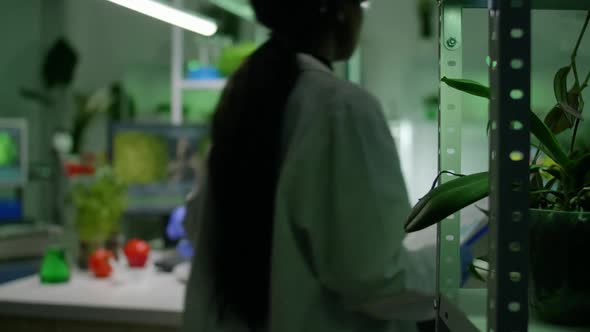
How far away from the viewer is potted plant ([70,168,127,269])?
6.82 feet

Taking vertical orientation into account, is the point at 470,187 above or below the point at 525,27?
below

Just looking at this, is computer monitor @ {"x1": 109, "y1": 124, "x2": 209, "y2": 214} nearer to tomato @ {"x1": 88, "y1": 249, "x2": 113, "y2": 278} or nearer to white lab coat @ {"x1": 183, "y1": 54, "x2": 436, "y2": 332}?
tomato @ {"x1": 88, "y1": 249, "x2": 113, "y2": 278}

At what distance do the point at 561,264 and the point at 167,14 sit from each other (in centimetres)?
117

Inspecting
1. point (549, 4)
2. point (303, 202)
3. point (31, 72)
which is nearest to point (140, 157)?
point (303, 202)

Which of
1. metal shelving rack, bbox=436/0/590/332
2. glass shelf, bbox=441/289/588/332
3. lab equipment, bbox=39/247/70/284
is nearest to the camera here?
metal shelving rack, bbox=436/0/590/332

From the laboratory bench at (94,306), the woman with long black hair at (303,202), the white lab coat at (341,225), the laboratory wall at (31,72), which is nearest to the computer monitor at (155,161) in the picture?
the laboratory bench at (94,306)

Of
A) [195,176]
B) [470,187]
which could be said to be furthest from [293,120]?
[195,176]

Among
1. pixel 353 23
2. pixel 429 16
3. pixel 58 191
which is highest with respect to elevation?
pixel 429 16

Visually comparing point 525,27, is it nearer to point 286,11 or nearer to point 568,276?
point 568,276

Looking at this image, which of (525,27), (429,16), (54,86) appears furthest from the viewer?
(54,86)

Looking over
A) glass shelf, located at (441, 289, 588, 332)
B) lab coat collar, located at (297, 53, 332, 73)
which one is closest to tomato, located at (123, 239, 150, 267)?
lab coat collar, located at (297, 53, 332, 73)

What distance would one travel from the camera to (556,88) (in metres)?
0.55

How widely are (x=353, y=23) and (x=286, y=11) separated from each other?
0.15 metres

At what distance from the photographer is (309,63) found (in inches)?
47.8
